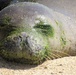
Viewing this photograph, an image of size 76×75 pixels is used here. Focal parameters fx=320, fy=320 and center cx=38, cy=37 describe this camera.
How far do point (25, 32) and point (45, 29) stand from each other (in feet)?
1.01

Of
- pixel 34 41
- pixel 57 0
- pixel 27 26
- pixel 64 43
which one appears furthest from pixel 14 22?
pixel 57 0

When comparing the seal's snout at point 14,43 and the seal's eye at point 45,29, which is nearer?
the seal's snout at point 14,43

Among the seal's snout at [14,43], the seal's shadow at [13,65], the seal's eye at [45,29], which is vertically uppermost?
the seal's eye at [45,29]

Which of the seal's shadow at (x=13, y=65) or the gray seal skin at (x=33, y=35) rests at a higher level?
the gray seal skin at (x=33, y=35)

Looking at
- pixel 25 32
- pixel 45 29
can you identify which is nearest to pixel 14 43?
pixel 25 32

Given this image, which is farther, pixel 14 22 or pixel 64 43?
pixel 64 43

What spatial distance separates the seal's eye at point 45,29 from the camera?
3.55 meters

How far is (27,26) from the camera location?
3.49 meters

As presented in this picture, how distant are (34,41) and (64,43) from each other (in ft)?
2.09

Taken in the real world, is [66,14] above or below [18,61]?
above

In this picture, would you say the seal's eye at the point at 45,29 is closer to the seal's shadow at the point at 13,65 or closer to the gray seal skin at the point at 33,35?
the gray seal skin at the point at 33,35

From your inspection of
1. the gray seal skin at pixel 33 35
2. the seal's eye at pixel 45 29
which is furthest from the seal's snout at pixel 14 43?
the seal's eye at pixel 45 29

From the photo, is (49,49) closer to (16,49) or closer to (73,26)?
(16,49)

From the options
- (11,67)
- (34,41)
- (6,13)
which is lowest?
(11,67)
